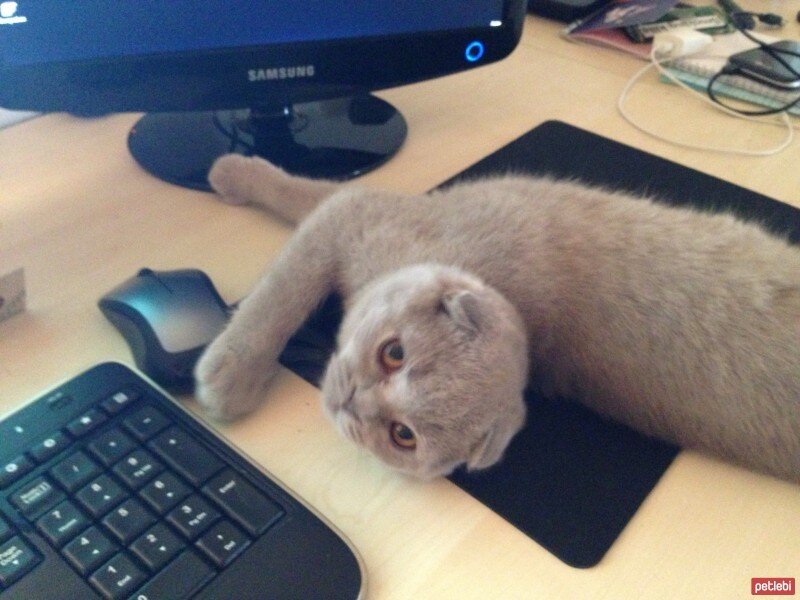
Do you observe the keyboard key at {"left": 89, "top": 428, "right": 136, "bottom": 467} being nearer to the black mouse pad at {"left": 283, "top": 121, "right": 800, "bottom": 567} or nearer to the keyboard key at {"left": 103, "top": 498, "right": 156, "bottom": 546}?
the keyboard key at {"left": 103, "top": 498, "right": 156, "bottom": 546}

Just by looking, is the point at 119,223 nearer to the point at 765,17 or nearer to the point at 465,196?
the point at 465,196

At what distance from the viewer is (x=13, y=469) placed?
16.6 inches

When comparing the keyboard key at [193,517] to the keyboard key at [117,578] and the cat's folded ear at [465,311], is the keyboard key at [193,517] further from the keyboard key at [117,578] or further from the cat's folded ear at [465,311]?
the cat's folded ear at [465,311]

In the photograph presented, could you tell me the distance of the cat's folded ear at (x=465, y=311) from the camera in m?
0.48

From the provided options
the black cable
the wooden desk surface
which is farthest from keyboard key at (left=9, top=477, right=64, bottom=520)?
the black cable

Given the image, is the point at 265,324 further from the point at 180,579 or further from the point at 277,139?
the point at 277,139

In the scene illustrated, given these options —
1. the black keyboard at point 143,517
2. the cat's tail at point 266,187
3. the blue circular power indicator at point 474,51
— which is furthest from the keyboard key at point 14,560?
the blue circular power indicator at point 474,51

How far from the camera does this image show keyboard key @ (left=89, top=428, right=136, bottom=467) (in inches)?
17.0

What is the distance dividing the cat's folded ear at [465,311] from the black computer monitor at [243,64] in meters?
0.33

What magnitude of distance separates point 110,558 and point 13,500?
2.9 inches

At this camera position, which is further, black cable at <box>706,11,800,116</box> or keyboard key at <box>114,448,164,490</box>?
black cable at <box>706,11,800,116</box>

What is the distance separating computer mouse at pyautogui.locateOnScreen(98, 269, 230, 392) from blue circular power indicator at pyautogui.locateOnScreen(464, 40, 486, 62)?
0.40 meters

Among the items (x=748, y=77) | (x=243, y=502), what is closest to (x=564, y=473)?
(x=243, y=502)

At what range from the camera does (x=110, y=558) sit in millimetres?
387
